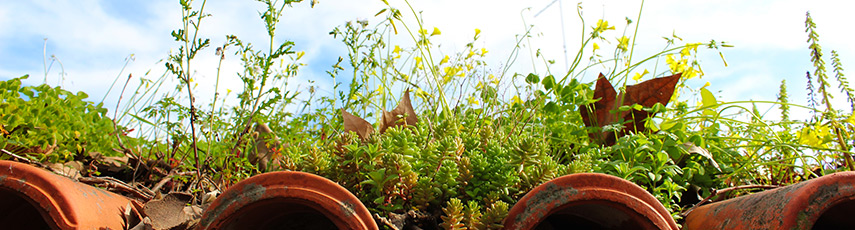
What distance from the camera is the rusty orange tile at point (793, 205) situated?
1.47 meters

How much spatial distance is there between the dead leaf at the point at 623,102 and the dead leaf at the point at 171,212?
5.46 feet

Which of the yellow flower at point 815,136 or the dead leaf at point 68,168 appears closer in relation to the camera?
the dead leaf at point 68,168

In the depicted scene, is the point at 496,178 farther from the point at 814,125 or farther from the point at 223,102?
the point at 223,102

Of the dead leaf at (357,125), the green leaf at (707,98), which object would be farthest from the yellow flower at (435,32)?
the green leaf at (707,98)

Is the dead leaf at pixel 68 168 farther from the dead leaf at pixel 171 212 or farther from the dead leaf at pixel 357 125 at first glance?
the dead leaf at pixel 357 125

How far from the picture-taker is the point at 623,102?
254cm

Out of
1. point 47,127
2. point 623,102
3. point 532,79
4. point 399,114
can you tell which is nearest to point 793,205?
point 623,102

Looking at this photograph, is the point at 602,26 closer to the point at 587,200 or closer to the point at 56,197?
the point at 587,200

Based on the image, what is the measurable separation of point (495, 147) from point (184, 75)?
1.24 metres

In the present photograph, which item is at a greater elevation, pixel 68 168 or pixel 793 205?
pixel 68 168

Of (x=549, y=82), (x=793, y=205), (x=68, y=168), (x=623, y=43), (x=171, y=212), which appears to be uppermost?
(x=623, y=43)

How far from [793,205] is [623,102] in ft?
3.65

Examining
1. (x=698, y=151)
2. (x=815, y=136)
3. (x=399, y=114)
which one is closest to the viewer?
(x=698, y=151)

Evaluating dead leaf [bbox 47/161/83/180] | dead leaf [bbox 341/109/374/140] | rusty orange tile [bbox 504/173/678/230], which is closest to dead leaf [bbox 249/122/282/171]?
dead leaf [bbox 341/109/374/140]
